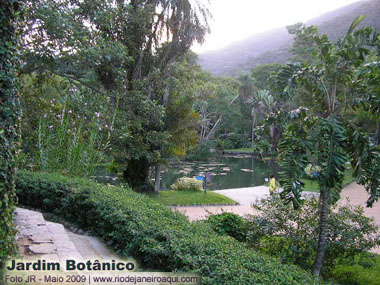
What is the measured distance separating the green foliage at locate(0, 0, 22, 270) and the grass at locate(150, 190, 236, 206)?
850cm

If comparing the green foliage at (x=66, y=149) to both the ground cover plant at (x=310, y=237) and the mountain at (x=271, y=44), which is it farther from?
the mountain at (x=271, y=44)

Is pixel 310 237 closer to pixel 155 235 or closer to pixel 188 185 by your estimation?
pixel 155 235

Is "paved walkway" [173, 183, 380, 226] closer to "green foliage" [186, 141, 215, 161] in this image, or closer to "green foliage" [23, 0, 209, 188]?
"green foliage" [23, 0, 209, 188]

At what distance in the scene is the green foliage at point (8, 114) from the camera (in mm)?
2693

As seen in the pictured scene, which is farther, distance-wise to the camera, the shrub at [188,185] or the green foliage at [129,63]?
the shrub at [188,185]

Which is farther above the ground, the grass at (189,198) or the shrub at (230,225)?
the shrub at (230,225)

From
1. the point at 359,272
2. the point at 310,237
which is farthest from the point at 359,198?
the point at 310,237

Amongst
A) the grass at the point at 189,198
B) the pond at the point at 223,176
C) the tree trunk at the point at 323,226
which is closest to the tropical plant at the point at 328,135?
the tree trunk at the point at 323,226

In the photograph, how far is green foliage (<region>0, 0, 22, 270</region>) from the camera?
→ 2.69m

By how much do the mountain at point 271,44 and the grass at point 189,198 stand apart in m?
43.4

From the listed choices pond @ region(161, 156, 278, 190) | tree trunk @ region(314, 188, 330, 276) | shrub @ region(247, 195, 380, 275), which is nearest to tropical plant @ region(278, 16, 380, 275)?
tree trunk @ region(314, 188, 330, 276)

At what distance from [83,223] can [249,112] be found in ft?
135

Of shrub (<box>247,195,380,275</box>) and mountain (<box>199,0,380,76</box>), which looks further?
mountain (<box>199,0,380,76</box>)

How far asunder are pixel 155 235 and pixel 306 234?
276 centimetres
